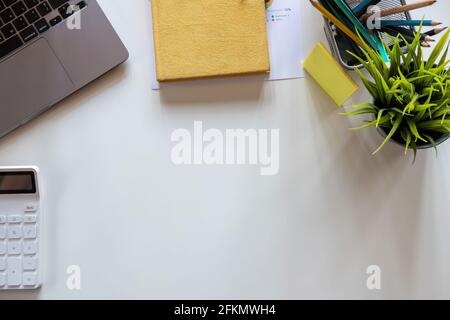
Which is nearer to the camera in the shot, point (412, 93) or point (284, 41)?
point (412, 93)

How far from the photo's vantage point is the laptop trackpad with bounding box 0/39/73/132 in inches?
21.3

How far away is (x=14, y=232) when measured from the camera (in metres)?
0.54

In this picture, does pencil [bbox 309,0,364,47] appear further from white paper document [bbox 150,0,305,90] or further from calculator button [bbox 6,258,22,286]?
calculator button [bbox 6,258,22,286]

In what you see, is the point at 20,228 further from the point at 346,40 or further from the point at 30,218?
the point at 346,40

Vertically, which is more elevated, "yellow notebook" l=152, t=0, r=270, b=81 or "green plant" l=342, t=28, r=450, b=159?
"yellow notebook" l=152, t=0, r=270, b=81

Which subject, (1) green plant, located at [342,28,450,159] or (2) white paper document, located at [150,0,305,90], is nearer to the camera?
(1) green plant, located at [342,28,450,159]

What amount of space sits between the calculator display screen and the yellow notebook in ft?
0.69

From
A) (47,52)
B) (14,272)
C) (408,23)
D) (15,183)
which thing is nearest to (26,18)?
(47,52)

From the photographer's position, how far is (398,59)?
18.5 inches

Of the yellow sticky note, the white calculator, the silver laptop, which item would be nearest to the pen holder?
the yellow sticky note

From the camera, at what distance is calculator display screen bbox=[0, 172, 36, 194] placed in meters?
0.54

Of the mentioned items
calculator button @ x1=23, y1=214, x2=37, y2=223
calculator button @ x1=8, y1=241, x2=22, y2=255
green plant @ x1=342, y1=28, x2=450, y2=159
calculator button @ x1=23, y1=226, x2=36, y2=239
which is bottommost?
calculator button @ x1=8, y1=241, x2=22, y2=255

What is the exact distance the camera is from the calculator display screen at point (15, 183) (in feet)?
1.78

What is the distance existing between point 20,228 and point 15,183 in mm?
58
